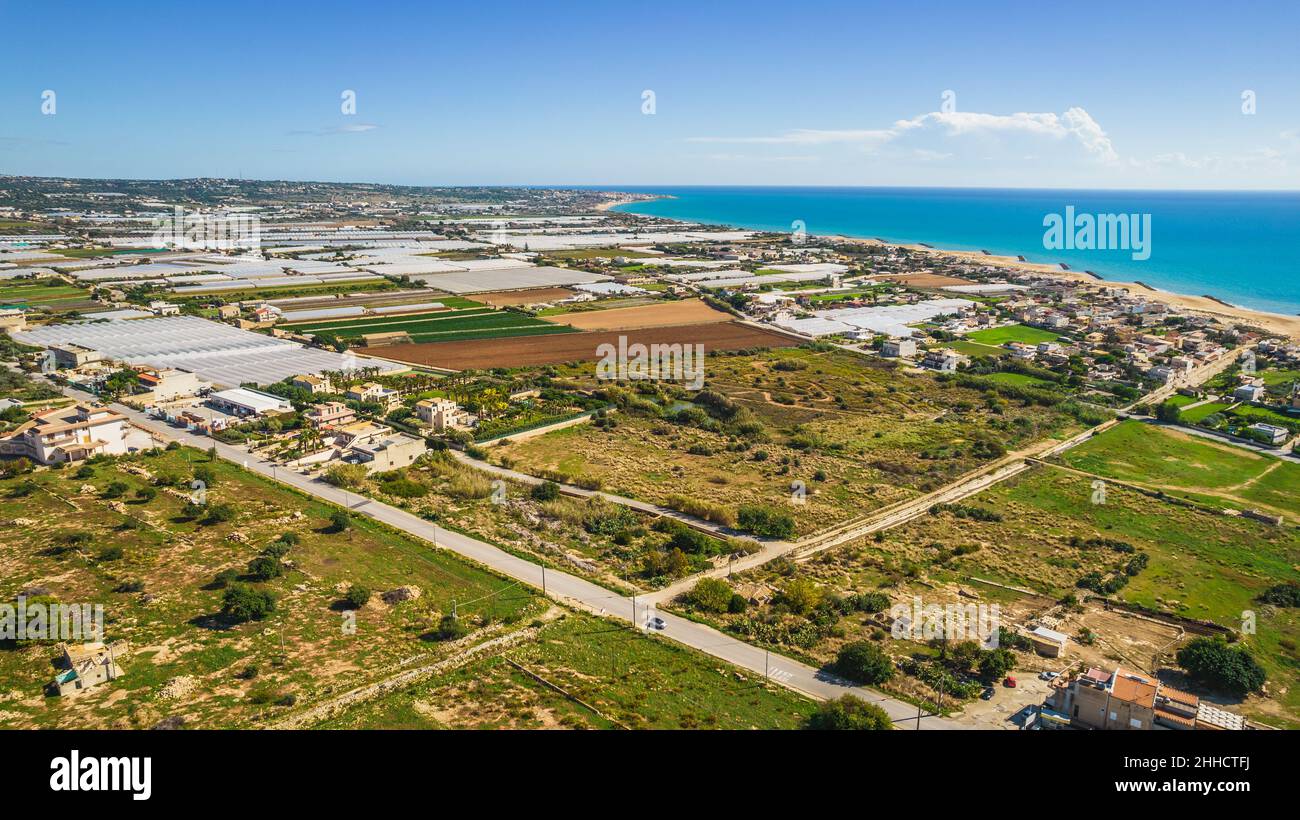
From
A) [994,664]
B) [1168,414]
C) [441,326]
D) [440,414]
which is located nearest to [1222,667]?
[994,664]

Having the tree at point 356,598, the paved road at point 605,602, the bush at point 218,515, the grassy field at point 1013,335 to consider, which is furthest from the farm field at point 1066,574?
the grassy field at point 1013,335

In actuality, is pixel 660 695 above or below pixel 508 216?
below

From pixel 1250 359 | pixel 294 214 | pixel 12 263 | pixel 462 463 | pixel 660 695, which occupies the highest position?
pixel 294 214

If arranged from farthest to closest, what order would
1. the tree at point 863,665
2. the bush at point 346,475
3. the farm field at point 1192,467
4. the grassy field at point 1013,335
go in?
the grassy field at point 1013,335 → the farm field at point 1192,467 → the bush at point 346,475 → the tree at point 863,665

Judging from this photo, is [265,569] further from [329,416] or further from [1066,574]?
[1066,574]

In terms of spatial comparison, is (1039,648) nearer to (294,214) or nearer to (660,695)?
(660,695)

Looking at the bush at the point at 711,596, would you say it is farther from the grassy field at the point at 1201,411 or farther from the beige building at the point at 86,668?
the grassy field at the point at 1201,411

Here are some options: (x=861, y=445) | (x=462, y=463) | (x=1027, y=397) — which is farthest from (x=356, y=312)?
(x=1027, y=397)
